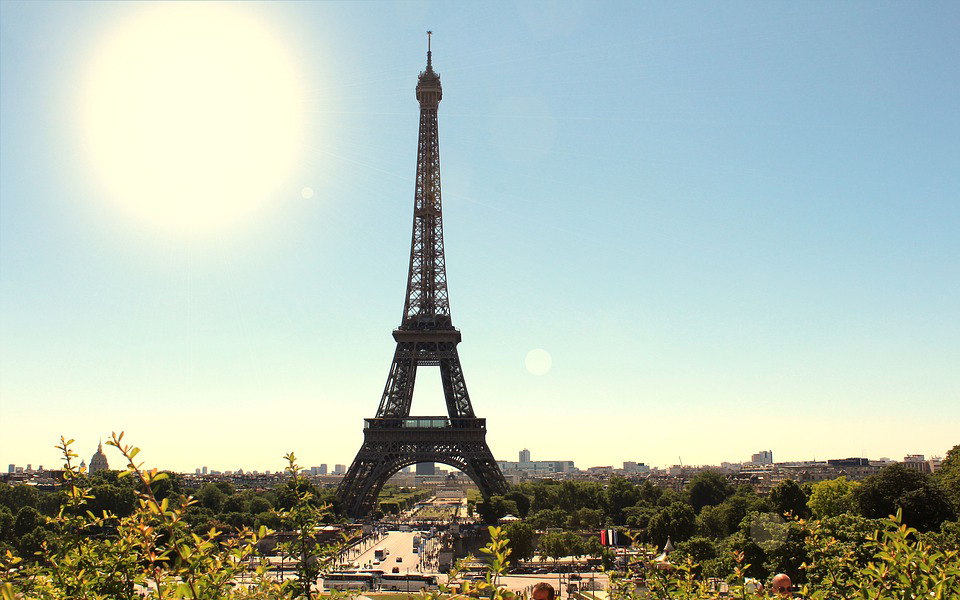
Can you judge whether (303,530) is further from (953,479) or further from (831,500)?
(831,500)

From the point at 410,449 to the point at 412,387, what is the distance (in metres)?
7.20

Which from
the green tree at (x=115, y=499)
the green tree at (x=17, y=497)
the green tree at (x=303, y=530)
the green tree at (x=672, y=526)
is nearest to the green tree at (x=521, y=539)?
the green tree at (x=672, y=526)

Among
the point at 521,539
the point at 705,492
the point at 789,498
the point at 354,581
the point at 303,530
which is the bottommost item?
the point at 354,581

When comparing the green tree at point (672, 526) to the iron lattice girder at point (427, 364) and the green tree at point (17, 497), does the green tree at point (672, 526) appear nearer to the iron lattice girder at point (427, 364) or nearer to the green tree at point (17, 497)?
the iron lattice girder at point (427, 364)

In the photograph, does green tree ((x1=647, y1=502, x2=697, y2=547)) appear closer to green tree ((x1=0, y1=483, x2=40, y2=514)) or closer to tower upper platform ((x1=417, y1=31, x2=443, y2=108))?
tower upper platform ((x1=417, y1=31, x2=443, y2=108))

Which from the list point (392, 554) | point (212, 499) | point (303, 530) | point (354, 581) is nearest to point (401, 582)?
point (354, 581)

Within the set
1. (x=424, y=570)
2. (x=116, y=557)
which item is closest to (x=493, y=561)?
(x=116, y=557)

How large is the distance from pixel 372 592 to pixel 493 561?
53.8 m

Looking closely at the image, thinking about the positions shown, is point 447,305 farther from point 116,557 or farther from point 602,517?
point 116,557

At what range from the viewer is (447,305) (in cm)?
8750

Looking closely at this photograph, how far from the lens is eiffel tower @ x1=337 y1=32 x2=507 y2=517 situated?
83.2m

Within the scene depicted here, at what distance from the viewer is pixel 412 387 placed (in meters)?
86.9

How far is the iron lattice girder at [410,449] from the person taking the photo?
272 feet

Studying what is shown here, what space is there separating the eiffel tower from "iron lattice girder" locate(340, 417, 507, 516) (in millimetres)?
111
